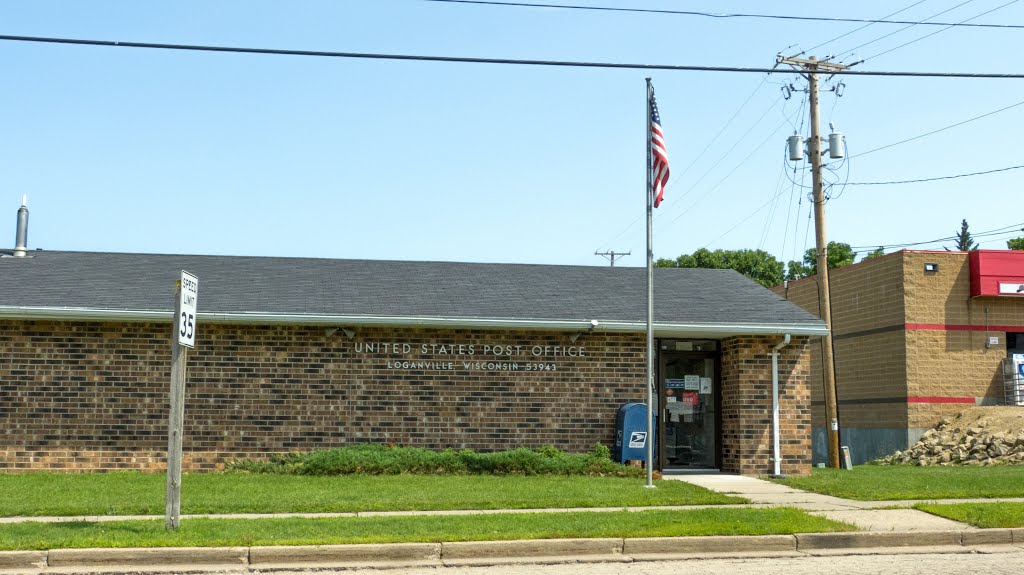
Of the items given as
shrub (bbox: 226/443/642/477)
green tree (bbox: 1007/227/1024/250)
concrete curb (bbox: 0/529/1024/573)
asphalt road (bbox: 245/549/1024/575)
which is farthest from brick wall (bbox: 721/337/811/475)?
green tree (bbox: 1007/227/1024/250)

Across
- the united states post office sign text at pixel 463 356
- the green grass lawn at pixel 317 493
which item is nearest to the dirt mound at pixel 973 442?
the green grass lawn at pixel 317 493

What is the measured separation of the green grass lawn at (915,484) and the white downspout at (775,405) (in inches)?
17.7

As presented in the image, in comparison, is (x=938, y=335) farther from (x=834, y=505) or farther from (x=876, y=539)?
(x=876, y=539)

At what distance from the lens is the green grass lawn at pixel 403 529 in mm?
9250

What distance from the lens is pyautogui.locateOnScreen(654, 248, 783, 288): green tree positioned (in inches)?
2566

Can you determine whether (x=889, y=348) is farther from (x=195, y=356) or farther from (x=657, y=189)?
(x=195, y=356)

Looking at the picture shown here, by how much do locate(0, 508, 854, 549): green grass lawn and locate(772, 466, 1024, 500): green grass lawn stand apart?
315 centimetres

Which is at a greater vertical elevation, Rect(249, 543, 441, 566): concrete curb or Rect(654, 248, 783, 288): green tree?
Rect(654, 248, 783, 288): green tree

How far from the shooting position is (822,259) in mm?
23625

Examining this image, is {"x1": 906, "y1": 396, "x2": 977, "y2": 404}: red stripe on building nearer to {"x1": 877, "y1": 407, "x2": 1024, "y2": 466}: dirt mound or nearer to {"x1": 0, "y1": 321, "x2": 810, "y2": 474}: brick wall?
{"x1": 877, "y1": 407, "x2": 1024, "y2": 466}: dirt mound

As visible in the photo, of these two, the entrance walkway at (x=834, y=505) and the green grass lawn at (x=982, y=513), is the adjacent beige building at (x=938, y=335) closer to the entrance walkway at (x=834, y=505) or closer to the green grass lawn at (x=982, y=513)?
the entrance walkway at (x=834, y=505)

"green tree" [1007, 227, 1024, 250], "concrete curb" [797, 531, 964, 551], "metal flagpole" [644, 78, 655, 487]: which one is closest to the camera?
"concrete curb" [797, 531, 964, 551]

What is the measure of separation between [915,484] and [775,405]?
8.34 ft

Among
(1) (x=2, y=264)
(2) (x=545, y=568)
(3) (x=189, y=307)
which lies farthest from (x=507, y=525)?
(1) (x=2, y=264)
